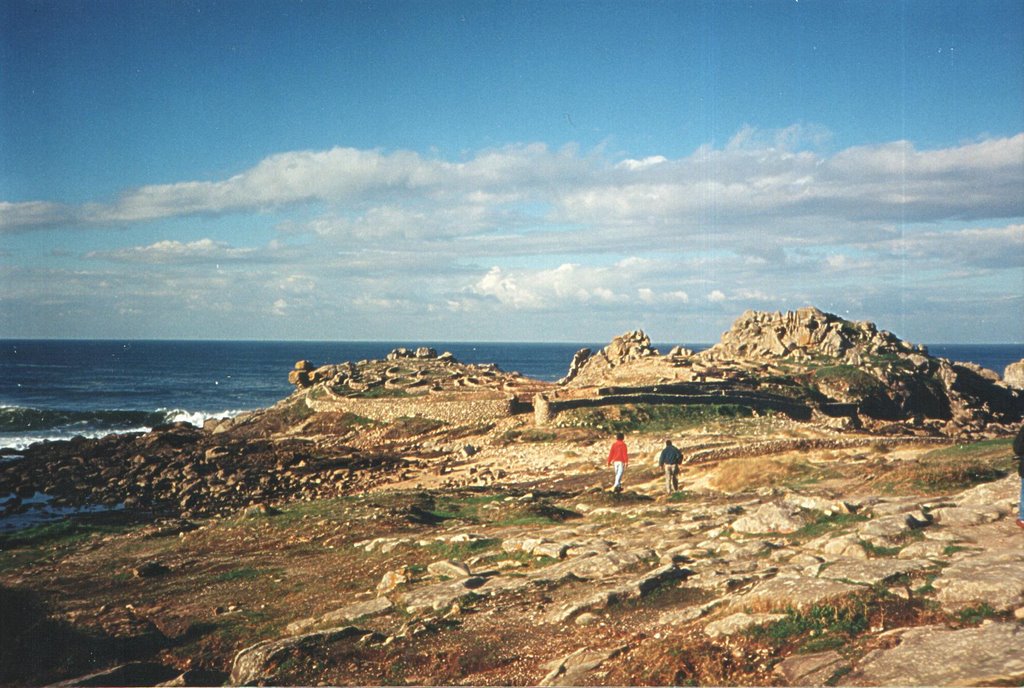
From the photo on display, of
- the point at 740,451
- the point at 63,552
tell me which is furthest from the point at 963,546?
the point at 63,552

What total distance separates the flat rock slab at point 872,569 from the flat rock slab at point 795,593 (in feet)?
1.37

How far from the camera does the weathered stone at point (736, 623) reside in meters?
9.93

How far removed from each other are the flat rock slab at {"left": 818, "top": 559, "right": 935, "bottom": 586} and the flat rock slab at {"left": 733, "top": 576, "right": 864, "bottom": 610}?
0.42 metres

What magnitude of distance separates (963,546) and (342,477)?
95.2 ft

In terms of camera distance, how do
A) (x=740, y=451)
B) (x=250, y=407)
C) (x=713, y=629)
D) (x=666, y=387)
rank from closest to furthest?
(x=713, y=629), (x=740, y=451), (x=666, y=387), (x=250, y=407)

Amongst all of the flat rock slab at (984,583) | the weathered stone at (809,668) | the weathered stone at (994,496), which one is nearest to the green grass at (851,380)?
the weathered stone at (994,496)

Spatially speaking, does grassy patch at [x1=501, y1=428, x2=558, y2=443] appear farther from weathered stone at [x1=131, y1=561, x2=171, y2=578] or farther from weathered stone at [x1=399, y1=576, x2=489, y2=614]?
weathered stone at [x1=399, y1=576, x2=489, y2=614]

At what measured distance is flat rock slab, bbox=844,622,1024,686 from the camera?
7637 mm

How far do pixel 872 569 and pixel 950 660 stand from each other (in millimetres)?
3499

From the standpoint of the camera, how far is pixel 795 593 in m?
10.6

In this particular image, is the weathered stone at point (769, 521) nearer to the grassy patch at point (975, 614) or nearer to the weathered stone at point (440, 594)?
the grassy patch at point (975, 614)

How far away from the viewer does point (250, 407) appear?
8369 cm

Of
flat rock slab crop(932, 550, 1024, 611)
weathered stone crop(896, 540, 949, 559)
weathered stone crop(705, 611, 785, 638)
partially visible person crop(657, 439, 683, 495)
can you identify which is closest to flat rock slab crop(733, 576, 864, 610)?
weathered stone crop(705, 611, 785, 638)

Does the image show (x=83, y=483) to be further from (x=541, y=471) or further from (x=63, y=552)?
(x=541, y=471)
